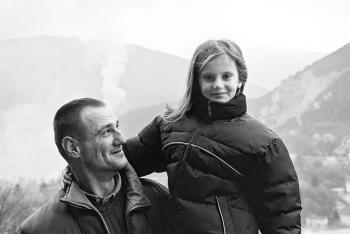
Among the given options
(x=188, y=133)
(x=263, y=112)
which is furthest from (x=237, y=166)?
(x=263, y=112)

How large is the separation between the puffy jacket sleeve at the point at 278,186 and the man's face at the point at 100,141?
0.41 meters

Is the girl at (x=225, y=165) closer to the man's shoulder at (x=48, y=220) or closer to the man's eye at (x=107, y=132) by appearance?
the man's eye at (x=107, y=132)

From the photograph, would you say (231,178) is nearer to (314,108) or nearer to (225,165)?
(225,165)

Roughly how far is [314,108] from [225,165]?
32.7 metres

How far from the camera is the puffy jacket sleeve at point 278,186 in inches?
55.2

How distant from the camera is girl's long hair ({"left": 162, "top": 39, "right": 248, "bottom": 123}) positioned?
1.48 metres

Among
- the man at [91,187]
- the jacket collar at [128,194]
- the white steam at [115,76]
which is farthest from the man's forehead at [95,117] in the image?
the white steam at [115,76]

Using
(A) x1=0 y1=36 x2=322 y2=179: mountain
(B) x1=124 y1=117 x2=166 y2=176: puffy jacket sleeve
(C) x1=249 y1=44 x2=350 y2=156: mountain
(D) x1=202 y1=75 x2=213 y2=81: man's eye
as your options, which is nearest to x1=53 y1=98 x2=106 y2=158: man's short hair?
(B) x1=124 y1=117 x2=166 y2=176: puffy jacket sleeve

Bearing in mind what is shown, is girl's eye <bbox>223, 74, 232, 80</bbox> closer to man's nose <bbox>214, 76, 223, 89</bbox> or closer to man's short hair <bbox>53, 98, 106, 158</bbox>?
man's nose <bbox>214, 76, 223, 89</bbox>

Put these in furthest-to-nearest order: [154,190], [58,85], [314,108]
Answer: [58,85] → [314,108] → [154,190]

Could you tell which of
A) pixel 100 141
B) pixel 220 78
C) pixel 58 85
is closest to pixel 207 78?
pixel 220 78

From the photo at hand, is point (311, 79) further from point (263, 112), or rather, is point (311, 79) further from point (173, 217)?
point (173, 217)

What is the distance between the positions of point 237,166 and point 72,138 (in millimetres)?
507

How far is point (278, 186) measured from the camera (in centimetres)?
141
